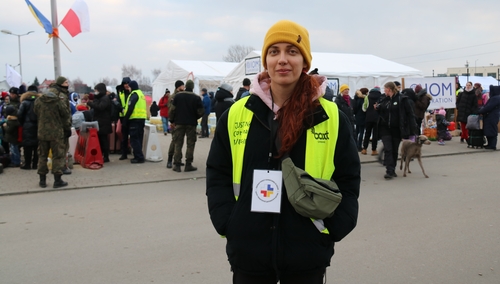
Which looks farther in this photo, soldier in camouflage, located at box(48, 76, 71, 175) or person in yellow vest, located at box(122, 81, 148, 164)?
person in yellow vest, located at box(122, 81, 148, 164)

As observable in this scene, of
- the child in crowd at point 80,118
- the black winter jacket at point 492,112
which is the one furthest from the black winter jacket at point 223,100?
the black winter jacket at point 492,112

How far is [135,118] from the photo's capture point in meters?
11.2

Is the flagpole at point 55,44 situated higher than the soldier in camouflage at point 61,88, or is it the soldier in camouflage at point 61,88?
the flagpole at point 55,44

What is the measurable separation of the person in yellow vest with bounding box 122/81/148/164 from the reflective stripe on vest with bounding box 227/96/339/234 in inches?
365

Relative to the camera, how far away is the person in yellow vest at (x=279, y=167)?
211cm

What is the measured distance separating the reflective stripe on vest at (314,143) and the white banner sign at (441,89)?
47.4 ft

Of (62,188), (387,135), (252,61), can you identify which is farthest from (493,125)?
(62,188)

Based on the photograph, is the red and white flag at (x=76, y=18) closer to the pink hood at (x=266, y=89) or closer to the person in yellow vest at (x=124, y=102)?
the person in yellow vest at (x=124, y=102)

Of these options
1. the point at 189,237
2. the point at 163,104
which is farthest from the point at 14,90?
the point at 163,104

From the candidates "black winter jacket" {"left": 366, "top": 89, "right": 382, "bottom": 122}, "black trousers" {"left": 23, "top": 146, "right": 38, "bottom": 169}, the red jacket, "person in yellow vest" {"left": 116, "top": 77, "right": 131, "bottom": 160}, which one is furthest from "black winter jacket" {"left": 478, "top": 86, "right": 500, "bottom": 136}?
"black trousers" {"left": 23, "top": 146, "right": 38, "bottom": 169}

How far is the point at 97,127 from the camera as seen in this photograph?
10797 millimetres

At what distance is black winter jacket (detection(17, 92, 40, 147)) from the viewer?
995 centimetres

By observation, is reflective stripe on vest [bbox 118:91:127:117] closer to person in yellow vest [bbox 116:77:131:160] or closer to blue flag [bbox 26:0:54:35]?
person in yellow vest [bbox 116:77:131:160]

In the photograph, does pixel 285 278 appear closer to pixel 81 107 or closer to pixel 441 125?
pixel 81 107
